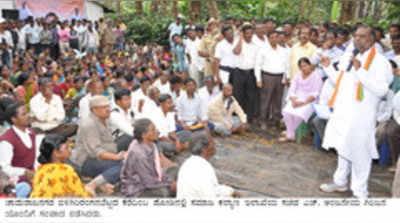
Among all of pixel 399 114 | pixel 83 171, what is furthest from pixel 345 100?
pixel 83 171

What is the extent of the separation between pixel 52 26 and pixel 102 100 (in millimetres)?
8836

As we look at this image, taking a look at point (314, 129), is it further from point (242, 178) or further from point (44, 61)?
point (44, 61)

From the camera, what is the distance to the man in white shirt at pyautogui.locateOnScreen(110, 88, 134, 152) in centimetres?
463

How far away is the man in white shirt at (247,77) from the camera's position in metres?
6.18

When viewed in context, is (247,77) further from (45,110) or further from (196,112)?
(45,110)

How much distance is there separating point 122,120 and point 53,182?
1855mm

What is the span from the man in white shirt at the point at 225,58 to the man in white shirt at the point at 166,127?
4.75ft

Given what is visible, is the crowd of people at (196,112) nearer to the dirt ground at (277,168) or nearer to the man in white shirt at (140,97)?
the man in white shirt at (140,97)

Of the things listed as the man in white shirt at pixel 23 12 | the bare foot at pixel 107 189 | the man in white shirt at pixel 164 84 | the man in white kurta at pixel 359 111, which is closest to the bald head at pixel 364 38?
the man in white kurta at pixel 359 111

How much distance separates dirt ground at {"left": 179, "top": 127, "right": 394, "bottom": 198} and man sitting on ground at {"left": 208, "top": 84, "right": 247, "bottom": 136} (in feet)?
0.61

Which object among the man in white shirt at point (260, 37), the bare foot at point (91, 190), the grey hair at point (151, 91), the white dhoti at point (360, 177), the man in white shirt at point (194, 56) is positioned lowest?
the bare foot at point (91, 190)

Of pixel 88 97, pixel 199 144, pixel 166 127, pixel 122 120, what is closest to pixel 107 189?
pixel 122 120

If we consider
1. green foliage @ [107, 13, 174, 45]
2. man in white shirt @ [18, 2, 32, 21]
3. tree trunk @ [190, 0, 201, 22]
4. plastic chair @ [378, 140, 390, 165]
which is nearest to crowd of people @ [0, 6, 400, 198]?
plastic chair @ [378, 140, 390, 165]

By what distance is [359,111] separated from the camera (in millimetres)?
3650
